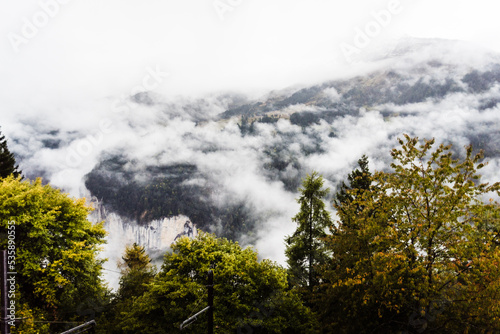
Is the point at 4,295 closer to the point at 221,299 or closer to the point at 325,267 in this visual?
the point at 325,267

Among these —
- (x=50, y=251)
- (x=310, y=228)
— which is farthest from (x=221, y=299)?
(x=50, y=251)

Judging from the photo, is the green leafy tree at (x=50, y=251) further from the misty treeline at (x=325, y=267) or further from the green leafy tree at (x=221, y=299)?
the green leafy tree at (x=221, y=299)

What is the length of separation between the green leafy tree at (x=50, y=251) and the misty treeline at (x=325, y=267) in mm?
80

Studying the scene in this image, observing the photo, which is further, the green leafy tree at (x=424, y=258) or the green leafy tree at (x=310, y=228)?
the green leafy tree at (x=310, y=228)

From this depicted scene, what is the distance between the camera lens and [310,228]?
78.0 feet

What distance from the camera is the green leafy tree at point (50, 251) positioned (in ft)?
63.0

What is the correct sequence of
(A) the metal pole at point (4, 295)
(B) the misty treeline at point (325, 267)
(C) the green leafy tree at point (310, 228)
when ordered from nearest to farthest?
(A) the metal pole at point (4, 295), (B) the misty treeline at point (325, 267), (C) the green leafy tree at point (310, 228)

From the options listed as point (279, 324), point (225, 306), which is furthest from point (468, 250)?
point (225, 306)

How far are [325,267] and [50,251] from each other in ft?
62.5

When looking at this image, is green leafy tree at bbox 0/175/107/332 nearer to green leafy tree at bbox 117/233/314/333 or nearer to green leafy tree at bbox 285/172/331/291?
green leafy tree at bbox 117/233/314/333

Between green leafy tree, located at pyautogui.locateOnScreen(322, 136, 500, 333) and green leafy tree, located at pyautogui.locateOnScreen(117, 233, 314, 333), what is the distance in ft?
20.2

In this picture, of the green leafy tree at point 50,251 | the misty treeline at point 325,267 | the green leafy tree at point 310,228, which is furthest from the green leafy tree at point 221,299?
the green leafy tree at point 50,251

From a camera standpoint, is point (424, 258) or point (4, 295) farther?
point (424, 258)

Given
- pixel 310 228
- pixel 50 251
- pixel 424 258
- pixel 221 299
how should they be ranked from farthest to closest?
1. pixel 310 228
2. pixel 50 251
3. pixel 221 299
4. pixel 424 258
